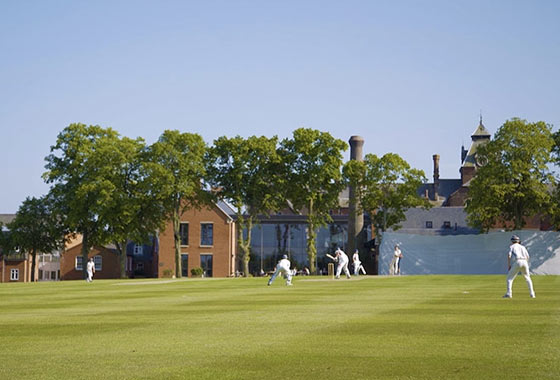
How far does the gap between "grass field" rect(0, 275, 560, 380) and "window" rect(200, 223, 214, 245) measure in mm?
71647

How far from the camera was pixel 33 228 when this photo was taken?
8325cm

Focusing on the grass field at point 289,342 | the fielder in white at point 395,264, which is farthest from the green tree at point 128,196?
the grass field at point 289,342

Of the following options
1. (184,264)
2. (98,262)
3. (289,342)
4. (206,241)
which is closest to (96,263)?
(98,262)

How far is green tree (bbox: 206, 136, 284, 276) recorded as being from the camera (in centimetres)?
7456

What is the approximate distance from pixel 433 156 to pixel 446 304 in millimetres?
135399

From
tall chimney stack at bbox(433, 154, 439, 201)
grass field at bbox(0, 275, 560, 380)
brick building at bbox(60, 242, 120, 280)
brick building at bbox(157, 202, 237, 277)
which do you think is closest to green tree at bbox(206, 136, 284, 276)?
brick building at bbox(157, 202, 237, 277)

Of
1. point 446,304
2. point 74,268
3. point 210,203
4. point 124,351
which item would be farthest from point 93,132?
point 124,351

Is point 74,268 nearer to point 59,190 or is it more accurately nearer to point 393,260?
point 59,190

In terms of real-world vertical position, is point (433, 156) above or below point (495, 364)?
above

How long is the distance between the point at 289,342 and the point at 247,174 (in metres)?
63.0

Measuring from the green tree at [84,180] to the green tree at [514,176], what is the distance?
108 feet

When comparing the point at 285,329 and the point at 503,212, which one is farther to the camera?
the point at 503,212

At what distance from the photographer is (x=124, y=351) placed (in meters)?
11.5

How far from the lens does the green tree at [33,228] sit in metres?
82.1
